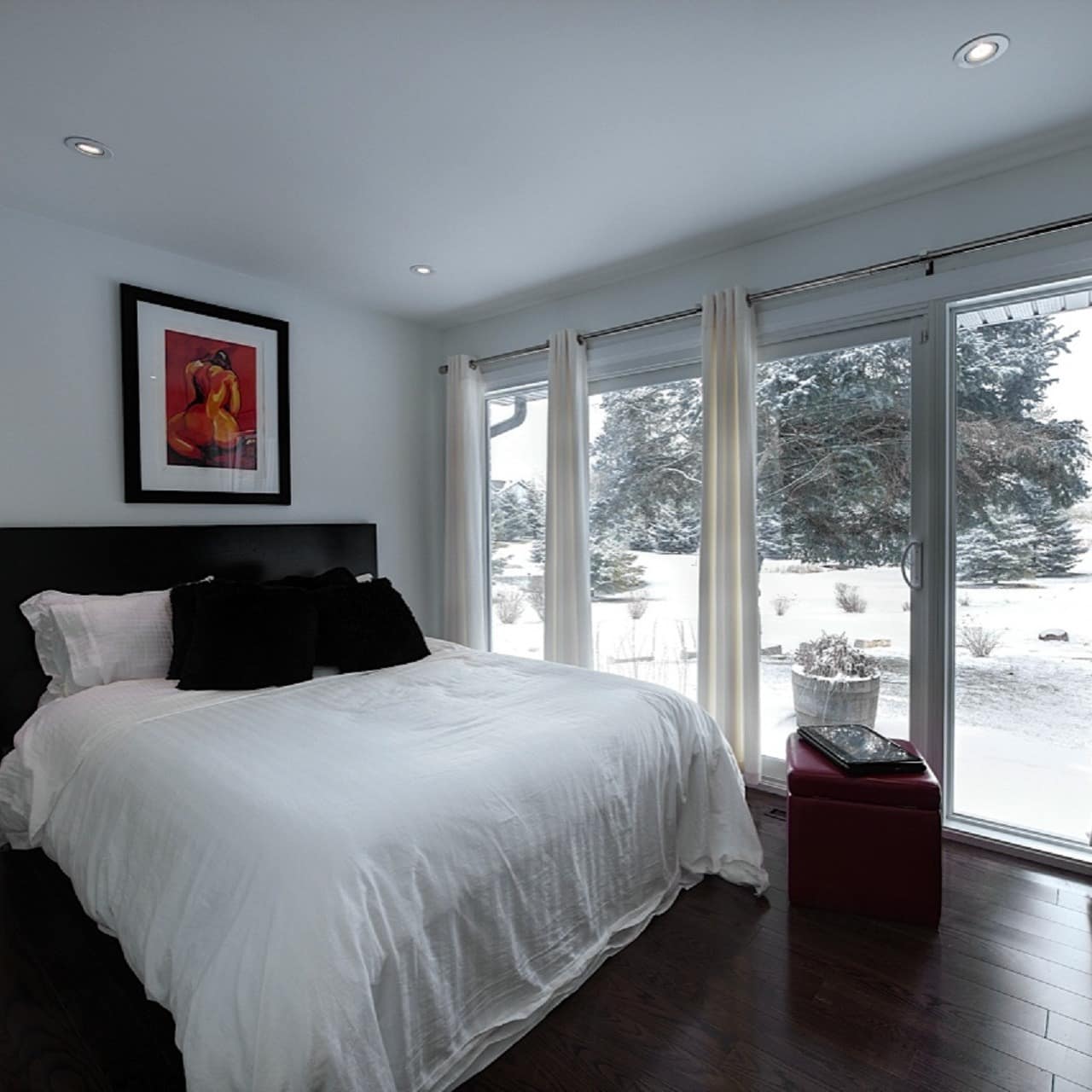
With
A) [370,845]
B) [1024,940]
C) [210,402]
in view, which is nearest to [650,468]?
[210,402]

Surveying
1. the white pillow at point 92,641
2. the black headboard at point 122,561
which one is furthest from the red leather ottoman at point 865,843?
the black headboard at point 122,561

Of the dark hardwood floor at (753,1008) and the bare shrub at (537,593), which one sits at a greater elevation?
the bare shrub at (537,593)

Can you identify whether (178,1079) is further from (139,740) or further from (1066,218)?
(1066,218)

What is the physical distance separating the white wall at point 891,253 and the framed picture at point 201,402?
1.80 meters

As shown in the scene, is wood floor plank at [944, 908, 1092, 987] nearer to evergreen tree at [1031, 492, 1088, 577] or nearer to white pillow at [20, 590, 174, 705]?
evergreen tree at [1031, 492, 1088, 577]

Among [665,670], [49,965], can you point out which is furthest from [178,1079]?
[665,670]

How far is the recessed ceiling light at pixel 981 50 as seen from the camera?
1.80 m

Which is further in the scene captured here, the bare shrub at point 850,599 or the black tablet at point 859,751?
the bare shrub at point 850,599

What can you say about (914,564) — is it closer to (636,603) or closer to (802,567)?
(802,567)

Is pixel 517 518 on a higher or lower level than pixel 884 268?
lower

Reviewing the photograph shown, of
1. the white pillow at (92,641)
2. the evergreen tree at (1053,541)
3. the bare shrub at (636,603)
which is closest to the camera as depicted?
the evergreen tree at (1053,541)

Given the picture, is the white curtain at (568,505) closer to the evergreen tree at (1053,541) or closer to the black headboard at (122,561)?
the black headboard at (122,561)

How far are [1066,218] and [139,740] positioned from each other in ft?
11.5

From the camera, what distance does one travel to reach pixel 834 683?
2.94 m
